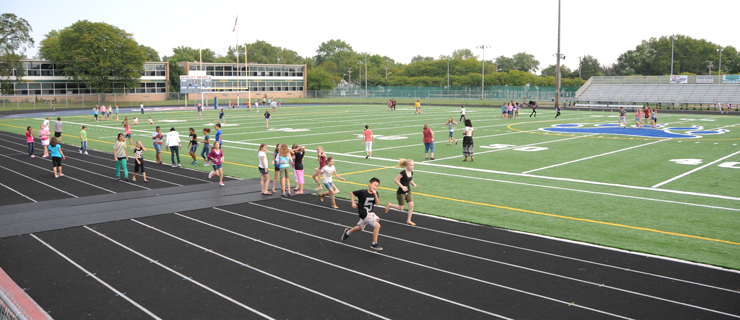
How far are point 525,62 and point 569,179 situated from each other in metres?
157

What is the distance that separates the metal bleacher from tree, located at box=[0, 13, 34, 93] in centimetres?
8128

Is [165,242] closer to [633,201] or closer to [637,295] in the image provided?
[637,295]

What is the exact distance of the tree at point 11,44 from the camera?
7081cm

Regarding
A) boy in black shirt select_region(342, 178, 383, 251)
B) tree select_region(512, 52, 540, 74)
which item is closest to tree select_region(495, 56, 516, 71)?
tree select_region(512, 52, 540, 74)

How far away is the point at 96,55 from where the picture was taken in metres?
79.6

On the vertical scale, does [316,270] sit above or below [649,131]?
below

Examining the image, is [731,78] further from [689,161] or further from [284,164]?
[284,164]

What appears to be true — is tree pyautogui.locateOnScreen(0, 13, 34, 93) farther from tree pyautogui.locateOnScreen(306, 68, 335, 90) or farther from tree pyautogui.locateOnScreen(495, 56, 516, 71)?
tree pyautogui.locateOnScreen(495, 56, 516, 71)

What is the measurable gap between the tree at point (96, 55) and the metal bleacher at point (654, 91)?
70843mm

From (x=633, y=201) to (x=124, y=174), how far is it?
54.3ft

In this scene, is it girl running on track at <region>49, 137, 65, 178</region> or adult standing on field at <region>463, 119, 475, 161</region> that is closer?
girl running on track at <region>49, 137, 65, 178</region>

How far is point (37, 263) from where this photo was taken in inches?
375

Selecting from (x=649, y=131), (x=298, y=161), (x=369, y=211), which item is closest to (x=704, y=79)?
(x=649, y=131)

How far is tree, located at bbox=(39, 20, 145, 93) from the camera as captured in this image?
260 feet
